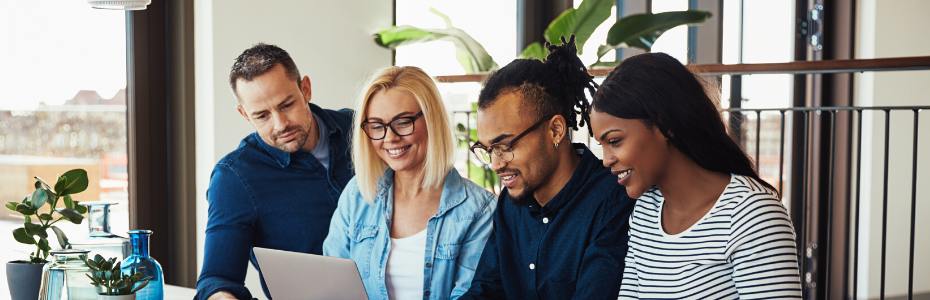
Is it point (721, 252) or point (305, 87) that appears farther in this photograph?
point (305, 87)

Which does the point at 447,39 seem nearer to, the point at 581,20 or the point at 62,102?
the point at 581,20

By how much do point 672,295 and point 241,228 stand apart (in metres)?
1.13

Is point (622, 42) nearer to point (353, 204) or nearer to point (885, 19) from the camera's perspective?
point (885, 19)

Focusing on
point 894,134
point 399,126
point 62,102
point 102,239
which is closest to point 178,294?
point 102,239

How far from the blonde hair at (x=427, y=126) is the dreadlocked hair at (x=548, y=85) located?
262mm

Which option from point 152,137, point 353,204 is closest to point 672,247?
point 353,204

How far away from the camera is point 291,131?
1886mm

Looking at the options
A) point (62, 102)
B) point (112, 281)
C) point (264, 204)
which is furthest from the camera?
point (62, 102)

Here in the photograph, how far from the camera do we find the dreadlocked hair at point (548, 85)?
1.39 meters

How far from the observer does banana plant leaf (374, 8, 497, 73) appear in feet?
11.7

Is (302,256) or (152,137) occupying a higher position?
(152,137)

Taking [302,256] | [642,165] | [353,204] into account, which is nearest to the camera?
[642,165]

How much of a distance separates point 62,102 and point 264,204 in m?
1.20

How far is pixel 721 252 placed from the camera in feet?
3.77
